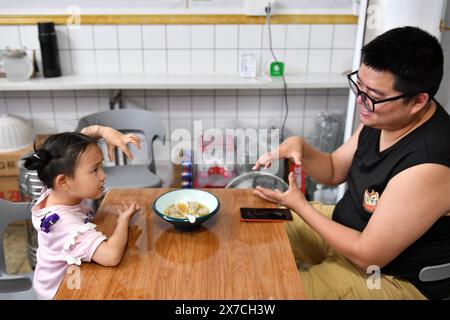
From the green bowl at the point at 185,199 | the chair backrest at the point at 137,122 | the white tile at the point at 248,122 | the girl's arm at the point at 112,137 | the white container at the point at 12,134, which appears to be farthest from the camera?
the white tile at the point at 248,122

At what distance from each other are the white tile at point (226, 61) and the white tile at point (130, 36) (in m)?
0.51

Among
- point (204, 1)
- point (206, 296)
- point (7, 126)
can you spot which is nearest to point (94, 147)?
point (206, 296)

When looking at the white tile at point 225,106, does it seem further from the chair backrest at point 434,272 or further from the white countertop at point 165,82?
the chair backrest at point 434,272

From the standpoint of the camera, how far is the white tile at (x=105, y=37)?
2.77 m

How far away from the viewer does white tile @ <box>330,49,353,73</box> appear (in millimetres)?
2881

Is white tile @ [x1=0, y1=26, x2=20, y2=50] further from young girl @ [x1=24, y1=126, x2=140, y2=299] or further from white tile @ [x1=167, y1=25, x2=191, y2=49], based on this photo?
young girl @ [x1=24, y1=126, x2=140, y2=299]

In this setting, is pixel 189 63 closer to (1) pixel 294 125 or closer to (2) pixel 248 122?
(2) pixel 248 122

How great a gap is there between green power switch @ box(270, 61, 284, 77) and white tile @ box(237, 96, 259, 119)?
0.23m

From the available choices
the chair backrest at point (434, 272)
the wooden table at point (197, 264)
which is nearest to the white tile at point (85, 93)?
the wooden table at point (197, 264)

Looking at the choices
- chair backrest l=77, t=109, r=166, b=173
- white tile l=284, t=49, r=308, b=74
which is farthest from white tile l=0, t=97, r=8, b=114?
white tile l=284, t=49, r=308, b=74

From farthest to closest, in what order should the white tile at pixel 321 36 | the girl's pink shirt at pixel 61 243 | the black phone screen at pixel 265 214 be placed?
the white tile at pixel 321 36, the black phone screen at pixel 265 214, the girl's pink shirt at pixel 61 243

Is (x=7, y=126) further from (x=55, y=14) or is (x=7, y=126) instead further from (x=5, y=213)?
(x=5, y=213)

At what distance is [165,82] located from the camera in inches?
102

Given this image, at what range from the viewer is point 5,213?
1.41m
